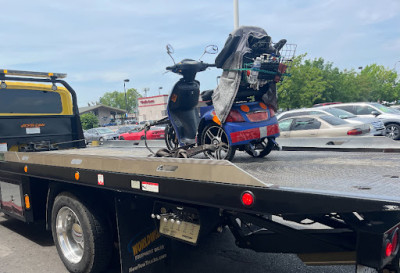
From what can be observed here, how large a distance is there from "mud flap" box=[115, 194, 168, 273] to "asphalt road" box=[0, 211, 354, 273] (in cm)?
42

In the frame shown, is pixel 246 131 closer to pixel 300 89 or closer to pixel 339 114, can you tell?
pixel 339 114

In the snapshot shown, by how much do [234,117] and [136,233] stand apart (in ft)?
5.21

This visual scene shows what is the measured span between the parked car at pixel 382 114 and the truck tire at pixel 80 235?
12.4 metres

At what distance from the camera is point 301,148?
4832 millimetres

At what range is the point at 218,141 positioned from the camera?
3.77m

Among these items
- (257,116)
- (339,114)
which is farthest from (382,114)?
(257,116)

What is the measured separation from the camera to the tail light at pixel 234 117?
3.65m

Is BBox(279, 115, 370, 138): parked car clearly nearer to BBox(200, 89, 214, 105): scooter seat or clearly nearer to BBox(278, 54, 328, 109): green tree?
BBox(200, 89, 214, 105): scooter seat

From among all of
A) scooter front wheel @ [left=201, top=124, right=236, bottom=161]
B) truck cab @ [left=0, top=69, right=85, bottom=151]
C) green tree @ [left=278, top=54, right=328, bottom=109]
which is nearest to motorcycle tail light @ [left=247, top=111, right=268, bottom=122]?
scooter front wheel @ [left=201, top=124, right=236, bottom=161]

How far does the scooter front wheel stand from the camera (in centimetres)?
369

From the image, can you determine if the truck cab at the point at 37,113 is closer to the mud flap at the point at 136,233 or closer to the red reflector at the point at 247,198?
the mud flap at the point at 136,233

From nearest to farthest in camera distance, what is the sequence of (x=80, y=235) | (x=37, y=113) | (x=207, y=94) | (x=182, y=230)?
(x=182, y=230) → (x=80, y=235) → (x=207, y=94) → (x=37, y=113)

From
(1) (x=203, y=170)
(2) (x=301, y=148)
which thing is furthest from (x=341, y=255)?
(2) (x=301, y=148)

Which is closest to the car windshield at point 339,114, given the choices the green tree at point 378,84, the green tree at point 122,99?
the green tree at point 378,84
